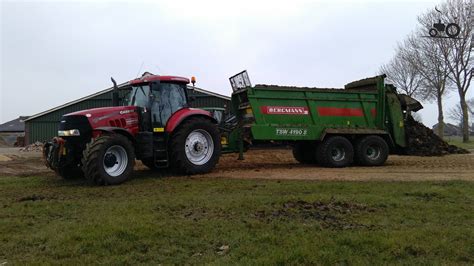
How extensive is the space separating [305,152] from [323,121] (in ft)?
5.02

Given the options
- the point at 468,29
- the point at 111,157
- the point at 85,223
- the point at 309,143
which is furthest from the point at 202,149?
the point at 468,29

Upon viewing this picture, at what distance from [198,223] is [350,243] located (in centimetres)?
199

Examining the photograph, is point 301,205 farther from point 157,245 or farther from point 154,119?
point 154,119

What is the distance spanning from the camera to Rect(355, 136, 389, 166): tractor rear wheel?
1492cm

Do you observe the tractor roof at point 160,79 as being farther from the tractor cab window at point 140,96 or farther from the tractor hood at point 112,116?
the tractor hood at point 112,116

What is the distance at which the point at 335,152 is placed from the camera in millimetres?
14766

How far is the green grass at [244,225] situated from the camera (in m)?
4.97

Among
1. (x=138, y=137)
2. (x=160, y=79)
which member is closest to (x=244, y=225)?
(x=138, y=137)

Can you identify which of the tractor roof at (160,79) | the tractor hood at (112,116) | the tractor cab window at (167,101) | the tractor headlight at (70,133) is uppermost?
the tractor roof at (160,79)

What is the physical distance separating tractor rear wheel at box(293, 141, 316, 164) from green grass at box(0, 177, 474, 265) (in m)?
6.05

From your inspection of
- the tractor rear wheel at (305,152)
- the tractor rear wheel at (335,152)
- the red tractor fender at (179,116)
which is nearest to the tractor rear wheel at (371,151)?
the tractor rear wheel at (335,152)

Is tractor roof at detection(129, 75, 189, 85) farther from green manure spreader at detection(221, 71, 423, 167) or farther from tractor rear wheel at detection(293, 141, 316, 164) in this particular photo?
tractor rear wheel at detection(293, 141, 316, 164)

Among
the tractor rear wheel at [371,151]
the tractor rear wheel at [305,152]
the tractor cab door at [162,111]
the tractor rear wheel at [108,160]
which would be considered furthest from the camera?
Result: the tractor rear wheel at [305,152]

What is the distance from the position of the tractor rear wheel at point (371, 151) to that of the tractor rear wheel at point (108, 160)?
7.48 metres
